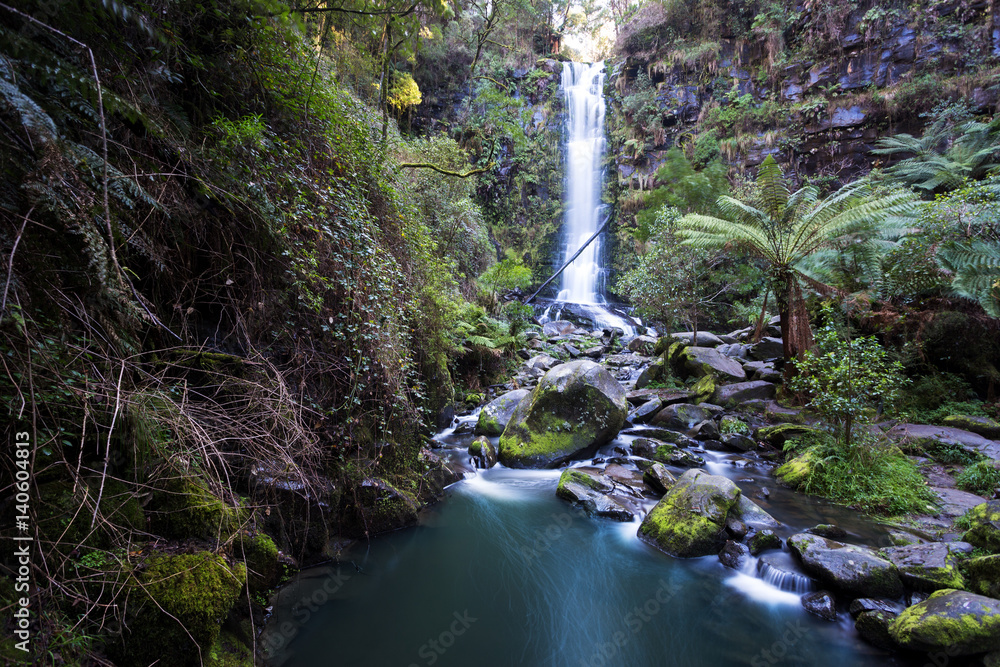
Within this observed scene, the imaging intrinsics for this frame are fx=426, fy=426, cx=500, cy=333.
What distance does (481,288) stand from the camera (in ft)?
37.4

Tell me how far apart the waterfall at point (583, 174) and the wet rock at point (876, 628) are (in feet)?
54.2

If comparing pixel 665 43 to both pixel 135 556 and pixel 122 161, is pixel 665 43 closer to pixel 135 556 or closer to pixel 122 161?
pixel 122 161

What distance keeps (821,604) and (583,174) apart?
70.8 feet

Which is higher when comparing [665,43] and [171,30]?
Result: [665,43]

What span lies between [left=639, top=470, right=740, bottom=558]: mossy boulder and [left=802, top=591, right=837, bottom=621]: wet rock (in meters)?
0.79

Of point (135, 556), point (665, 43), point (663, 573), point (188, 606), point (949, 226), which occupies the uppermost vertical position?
point (665, 43)

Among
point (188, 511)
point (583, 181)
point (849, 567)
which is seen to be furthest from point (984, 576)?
point (583, 181)

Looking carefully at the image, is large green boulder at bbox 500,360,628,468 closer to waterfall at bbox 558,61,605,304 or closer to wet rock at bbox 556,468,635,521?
wet rock at bbox 556,468,635,521

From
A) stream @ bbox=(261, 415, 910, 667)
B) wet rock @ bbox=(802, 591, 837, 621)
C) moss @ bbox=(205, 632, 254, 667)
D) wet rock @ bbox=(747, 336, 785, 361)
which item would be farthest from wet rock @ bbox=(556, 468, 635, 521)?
wet rock @ bbox=(747, 336, 785, 361)

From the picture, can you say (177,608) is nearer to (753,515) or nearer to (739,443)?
(753,515)

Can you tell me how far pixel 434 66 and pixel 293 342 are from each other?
20843mm

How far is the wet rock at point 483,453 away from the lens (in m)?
6.22

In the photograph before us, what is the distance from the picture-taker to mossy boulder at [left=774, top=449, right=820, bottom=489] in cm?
542

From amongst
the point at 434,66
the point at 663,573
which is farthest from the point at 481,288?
the point at 434,66
